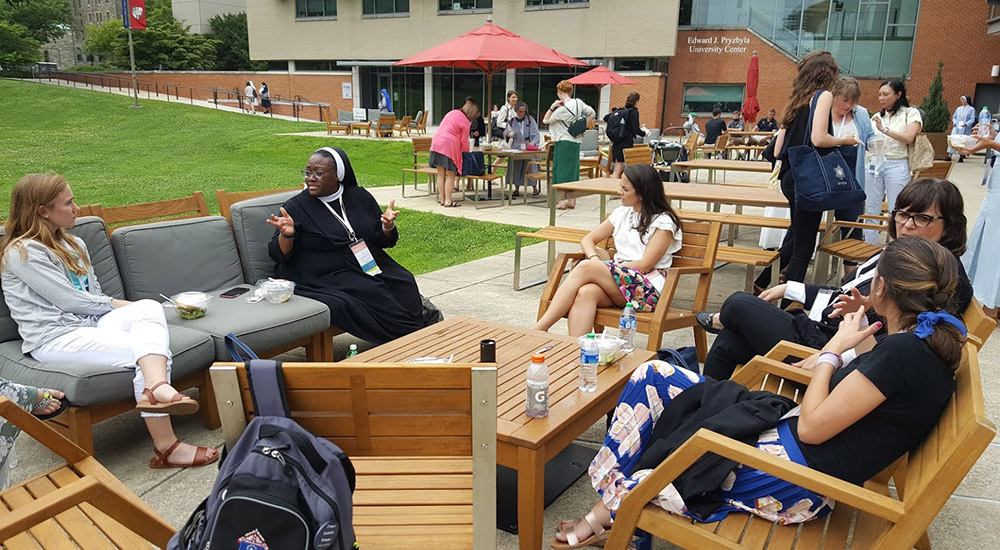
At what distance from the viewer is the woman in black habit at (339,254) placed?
4.38m

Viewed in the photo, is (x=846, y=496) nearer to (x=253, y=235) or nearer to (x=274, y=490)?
(x=274, y=490)

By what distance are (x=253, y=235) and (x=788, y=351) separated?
3.36 meters

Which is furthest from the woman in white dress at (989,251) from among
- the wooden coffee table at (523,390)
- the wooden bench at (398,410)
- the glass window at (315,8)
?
the glass window at (315,8)

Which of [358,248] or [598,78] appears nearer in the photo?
[358,248]

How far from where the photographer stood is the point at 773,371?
9.30 feet

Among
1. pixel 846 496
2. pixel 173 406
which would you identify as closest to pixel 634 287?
pixel 846 496

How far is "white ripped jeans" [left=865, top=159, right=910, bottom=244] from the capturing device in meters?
7.04

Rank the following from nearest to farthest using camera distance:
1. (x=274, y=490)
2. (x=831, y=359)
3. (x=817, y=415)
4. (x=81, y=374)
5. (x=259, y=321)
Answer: (x=274, y=490), (x=817, y=415), (x=831, y=359), (x=81, y=374), (x=259, y=321)

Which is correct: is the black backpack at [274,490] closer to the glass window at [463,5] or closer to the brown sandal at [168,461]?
the brown sandal at [168,461]

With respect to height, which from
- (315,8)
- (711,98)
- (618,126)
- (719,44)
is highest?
(315,8)

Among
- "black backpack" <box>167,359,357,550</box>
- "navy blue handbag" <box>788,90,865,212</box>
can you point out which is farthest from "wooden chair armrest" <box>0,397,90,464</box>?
"navy blue handbag" <box>788,90,865,212</box>

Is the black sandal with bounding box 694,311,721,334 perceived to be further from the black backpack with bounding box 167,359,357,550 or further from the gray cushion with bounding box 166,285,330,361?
the black backpack with bounding box 167,359,357,550

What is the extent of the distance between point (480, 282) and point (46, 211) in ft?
12.5

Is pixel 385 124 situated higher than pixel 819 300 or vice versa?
pixel 385 124
